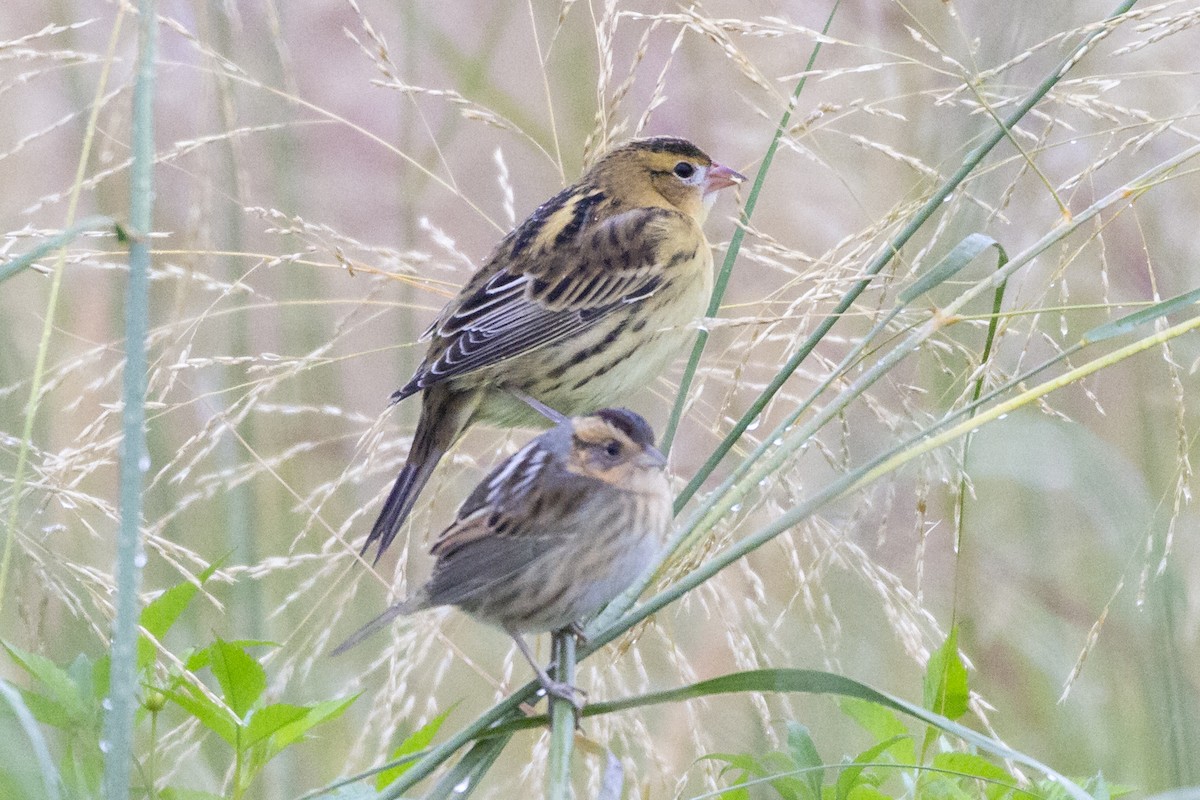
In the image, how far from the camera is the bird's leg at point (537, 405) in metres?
2.62

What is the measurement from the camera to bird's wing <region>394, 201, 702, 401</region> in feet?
8.90

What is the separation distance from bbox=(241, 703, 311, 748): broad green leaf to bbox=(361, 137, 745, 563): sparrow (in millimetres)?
1253

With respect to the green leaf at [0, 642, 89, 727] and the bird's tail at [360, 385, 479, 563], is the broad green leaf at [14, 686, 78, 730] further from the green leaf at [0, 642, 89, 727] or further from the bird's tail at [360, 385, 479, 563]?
the bird's tail at [360, 385, 479, 563]

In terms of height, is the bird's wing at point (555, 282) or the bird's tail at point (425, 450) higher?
the bird's wing at point (555, 282)

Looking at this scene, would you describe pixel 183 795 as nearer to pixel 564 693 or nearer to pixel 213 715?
pixel 213 715

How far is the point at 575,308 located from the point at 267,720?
163 cm

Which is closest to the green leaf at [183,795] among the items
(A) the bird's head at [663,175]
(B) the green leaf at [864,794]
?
(B) the green leaf at [864,794]

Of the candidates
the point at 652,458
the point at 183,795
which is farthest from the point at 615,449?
the point at 183,795

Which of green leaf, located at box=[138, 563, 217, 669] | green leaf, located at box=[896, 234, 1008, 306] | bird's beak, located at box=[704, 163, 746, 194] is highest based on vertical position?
bird's beak, located at box=[704, 163, 746, 194]

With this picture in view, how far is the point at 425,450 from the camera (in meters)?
2.43

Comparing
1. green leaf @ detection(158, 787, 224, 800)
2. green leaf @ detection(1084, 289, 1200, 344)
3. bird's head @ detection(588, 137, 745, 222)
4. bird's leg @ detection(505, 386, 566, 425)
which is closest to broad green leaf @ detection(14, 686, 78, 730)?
green leaf @ detection(158, 787, 224, 800)

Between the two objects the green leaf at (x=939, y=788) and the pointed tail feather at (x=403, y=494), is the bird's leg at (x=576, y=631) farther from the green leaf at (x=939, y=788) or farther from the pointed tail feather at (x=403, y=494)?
the green leaf at (x=939, y=788)

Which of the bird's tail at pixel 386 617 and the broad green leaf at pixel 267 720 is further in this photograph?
the bird's tail at pixel 386 617

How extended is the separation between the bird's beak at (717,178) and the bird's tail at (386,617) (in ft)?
4.90
